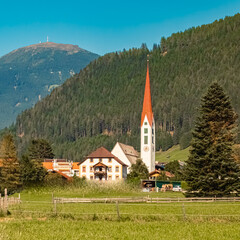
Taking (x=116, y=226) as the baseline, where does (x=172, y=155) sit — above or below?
above

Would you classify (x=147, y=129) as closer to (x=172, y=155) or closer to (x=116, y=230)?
(x=172, y=155)

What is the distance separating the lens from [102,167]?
102m

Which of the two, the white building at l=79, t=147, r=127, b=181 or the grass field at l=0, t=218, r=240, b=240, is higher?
the white building at l=79, t=147, r=127, b=181

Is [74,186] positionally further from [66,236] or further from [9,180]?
[66,236]

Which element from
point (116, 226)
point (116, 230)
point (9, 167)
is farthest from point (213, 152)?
point (9, 167)

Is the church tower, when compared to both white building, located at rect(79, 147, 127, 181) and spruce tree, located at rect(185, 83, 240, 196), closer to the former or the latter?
white building, located at rect(79, 147, 127, 181)

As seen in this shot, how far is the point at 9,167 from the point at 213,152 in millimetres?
38416

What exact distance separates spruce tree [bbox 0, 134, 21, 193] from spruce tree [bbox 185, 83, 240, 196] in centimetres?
3300

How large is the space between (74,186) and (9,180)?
12780 mm

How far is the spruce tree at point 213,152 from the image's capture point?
146ft

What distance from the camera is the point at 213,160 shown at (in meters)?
44.6

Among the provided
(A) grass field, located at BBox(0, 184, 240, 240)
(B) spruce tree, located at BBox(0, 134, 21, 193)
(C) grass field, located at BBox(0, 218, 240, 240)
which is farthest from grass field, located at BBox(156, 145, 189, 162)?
(C) grass field, located at BBox(0, 218, 240, 240)

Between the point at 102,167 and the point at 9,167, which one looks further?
the point at 102,167

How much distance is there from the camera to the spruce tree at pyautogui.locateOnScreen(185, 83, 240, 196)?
146ft
